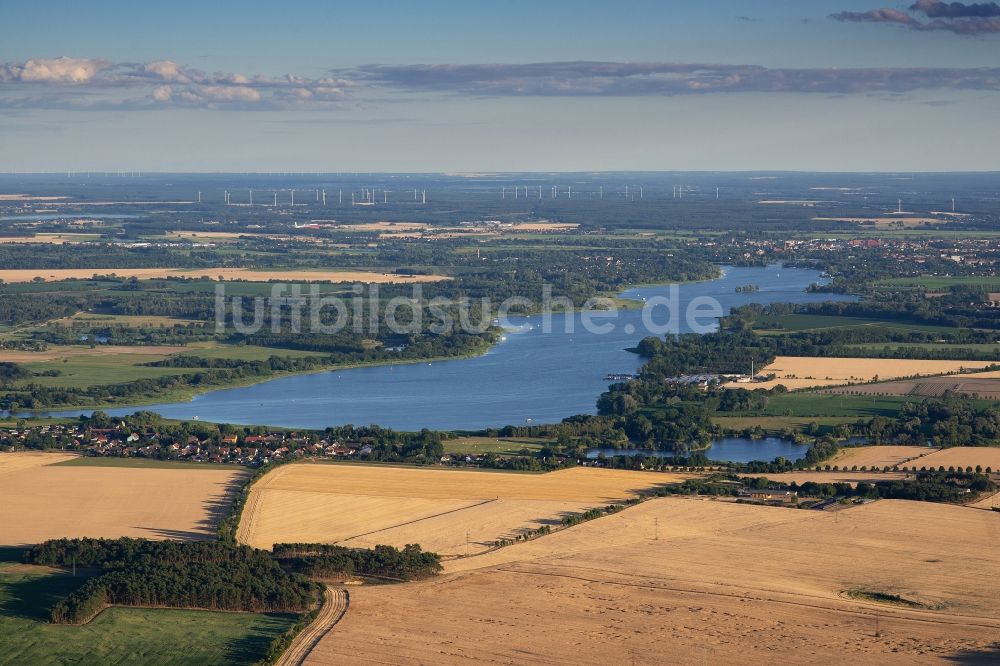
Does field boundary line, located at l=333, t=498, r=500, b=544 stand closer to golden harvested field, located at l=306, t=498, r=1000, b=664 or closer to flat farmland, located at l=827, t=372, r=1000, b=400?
golden harvested field, located at l=306, t=498, r=1000, b=664

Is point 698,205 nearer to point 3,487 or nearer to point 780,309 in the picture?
point 780,309

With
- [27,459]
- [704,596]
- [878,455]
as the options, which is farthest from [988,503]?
[27,459]

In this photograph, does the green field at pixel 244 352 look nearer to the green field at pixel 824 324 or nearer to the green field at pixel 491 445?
the green field at pixel 491 445

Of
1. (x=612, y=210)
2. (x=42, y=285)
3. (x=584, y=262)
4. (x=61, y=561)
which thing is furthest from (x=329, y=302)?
(x=612, y=210)

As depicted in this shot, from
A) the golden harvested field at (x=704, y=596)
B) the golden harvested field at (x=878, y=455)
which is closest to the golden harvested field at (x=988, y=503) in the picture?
the golden harvested field at (x=704, y=596)

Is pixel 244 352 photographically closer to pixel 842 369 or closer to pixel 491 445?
pixel 491 445
